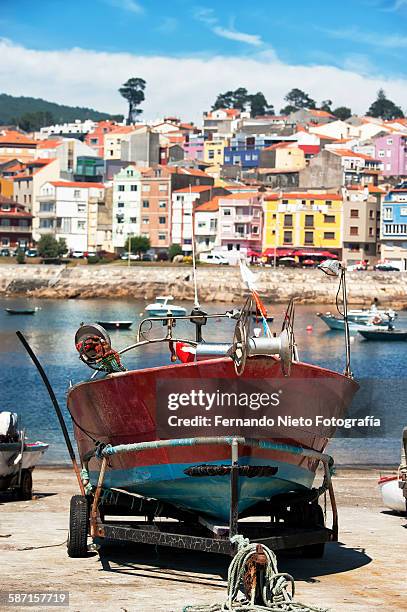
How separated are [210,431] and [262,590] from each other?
1521mm

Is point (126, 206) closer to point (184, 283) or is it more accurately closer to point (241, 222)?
point (241, 222)

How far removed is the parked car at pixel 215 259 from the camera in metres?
111

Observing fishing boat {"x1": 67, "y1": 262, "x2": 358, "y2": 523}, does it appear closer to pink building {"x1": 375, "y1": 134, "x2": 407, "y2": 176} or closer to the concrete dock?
the concrete dock

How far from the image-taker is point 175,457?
11.3 m

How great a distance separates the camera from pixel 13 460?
52.4ft

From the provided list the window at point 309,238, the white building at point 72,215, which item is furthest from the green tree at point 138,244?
the window at point 309,238

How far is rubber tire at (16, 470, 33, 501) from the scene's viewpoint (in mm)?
16219

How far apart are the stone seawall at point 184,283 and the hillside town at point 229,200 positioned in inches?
139

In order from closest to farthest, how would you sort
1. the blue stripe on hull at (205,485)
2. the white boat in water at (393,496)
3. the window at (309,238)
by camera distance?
the blue stripe on hull at (205,485)
the white boat in water at (393,496)
the window at (309,238)

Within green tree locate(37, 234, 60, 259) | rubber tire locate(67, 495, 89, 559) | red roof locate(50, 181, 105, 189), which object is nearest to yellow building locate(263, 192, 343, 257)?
green tree locate(37, 234, 60, 259)

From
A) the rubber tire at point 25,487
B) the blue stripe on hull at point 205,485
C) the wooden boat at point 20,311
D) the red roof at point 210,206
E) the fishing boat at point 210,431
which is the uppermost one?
the red roof at point 210,206

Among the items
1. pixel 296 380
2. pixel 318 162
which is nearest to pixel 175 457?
pixel 296 380

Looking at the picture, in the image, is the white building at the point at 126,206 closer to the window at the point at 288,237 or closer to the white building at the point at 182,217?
the white building at the point at 182,217

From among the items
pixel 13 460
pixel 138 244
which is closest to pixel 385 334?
pixel 138 244
